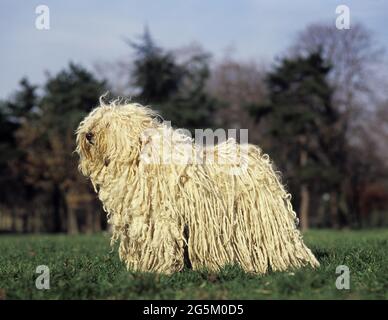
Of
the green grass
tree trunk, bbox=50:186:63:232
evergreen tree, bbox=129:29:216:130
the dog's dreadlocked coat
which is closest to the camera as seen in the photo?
the green grass

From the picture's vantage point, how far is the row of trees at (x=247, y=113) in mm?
37969

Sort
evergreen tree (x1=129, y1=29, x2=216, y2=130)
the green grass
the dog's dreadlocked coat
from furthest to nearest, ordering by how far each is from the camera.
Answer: evergreen tree (x1=129, y1=29, x2=216, y2=130), the dog's dreadlocked coat, the green grass

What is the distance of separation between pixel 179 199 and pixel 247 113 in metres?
33.0

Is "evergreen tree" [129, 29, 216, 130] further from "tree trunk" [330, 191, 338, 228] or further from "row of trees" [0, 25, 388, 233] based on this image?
"tree trunk" [330, 191, 338, 228]

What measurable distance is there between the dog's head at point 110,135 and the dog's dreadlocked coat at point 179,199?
0.04 feet

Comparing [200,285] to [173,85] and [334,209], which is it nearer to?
[173,85]

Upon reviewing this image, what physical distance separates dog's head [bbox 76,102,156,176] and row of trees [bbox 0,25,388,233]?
94.5 ft

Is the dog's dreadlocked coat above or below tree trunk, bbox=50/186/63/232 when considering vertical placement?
above

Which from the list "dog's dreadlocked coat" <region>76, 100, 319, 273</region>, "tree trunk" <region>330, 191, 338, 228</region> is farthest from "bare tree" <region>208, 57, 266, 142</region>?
"dog's dreadlocked coat" <region>76, 100, 319, 273</region>

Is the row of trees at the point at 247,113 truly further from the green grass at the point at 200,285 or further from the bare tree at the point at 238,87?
the green grass at the point at 200,285

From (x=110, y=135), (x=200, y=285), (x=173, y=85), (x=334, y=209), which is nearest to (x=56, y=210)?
(x=173, y=85)

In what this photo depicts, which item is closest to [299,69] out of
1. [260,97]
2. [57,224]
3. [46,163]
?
[260,97]

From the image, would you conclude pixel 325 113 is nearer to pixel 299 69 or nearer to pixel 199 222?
pixel 299 69

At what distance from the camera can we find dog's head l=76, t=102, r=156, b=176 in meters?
7.44
